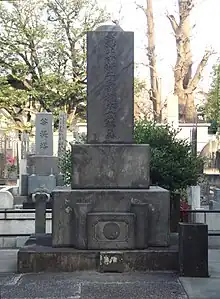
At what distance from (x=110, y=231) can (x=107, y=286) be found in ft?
3.53

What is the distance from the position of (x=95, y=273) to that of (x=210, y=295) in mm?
1726

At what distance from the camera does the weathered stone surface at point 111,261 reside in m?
7.42

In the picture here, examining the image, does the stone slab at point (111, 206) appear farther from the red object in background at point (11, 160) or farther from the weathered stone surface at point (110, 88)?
the red object in background at point (11, 160)

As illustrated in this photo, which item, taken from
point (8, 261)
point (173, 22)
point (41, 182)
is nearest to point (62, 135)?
point (41, 182)

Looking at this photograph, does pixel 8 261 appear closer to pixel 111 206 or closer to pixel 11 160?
pixel 111 206

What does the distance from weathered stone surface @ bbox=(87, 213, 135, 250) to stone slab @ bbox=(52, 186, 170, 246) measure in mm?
194

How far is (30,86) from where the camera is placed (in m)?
35.7

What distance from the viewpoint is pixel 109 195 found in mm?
7801

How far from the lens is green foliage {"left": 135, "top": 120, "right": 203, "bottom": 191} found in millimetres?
Result: 13039

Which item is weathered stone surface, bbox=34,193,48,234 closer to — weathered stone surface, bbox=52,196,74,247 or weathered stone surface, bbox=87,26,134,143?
weathered stone surface, bbox=52,196,74,247

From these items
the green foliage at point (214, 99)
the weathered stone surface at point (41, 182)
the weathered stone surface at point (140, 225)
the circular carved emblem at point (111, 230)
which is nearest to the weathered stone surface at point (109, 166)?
the weathered stone surface at point (140, 225)

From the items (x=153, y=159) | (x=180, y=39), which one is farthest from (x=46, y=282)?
(x=180, y=39)

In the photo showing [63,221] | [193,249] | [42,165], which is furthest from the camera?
[42,165]

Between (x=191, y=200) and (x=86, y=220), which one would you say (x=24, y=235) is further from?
(x=191, y=200)
